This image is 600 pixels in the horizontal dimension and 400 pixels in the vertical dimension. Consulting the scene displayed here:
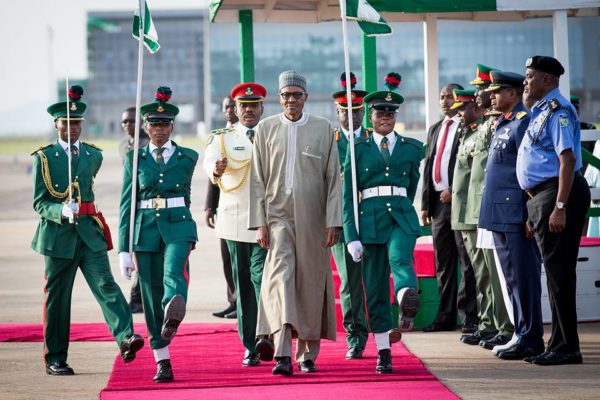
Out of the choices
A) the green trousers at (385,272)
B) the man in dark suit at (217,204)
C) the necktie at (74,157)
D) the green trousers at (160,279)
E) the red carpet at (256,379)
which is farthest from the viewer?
the man in dark suit at (217,204)

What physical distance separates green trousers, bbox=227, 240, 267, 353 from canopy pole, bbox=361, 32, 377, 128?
10.5 ft

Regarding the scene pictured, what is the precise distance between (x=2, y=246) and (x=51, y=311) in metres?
13.2

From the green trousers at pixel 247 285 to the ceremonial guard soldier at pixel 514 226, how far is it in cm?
160

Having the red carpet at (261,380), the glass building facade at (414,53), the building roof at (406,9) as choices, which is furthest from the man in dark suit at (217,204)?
the glass building facade at (414,53)

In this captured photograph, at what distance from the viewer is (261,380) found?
7.44 m

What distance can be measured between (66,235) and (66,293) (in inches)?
16.0

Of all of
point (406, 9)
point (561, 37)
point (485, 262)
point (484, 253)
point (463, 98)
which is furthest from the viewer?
point (561, 37)

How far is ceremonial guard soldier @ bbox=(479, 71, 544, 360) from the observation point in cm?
829

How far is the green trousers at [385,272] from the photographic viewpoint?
309 inches

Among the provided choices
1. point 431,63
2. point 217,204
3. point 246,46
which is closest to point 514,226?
point 217,204

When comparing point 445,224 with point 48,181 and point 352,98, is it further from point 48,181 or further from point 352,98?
point 48,181

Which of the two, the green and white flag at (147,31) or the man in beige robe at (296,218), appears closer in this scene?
the man in beige robe at (296,218)

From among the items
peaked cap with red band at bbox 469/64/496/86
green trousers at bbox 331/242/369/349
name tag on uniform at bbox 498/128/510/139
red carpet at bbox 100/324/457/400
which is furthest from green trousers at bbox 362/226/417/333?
peaked cap with red band at bbox 469/64/496/86

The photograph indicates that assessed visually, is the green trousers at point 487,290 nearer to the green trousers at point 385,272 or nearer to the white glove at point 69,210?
the green trousers at point 385,272
